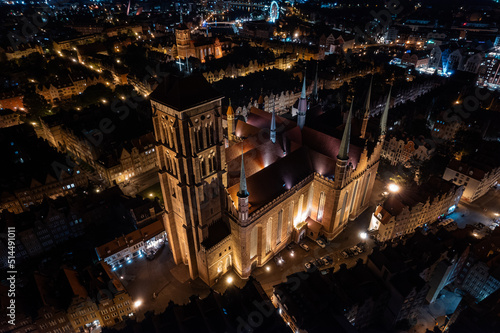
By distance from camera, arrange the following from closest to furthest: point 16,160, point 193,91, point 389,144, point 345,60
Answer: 1. point 193,91
2. point 16,160
3. point 389,144
4. point 345,60

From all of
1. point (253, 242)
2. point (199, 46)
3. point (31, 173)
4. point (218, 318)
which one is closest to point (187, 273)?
point (253, 242)

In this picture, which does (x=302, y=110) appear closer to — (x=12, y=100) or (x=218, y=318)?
(x=218, y=318)

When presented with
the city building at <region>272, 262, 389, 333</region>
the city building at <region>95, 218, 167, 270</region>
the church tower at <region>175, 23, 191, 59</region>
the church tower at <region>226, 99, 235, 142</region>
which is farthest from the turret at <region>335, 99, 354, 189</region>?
the church tower at <region>175, 23, 191, 59</region>

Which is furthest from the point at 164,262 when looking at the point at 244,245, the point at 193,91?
the point at 193,91

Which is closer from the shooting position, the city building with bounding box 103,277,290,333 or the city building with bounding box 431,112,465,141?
the city building with bounding box 103,277,290,333

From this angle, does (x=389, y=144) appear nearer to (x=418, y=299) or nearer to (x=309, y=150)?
(x=309, y=150)

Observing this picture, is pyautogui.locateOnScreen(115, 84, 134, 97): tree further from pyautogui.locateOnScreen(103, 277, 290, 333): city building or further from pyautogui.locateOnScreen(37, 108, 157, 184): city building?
pyautogui.locateOnScreen(103, 277, 290, 333): city building

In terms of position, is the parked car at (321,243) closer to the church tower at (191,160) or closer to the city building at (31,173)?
the church tower at (191,160)

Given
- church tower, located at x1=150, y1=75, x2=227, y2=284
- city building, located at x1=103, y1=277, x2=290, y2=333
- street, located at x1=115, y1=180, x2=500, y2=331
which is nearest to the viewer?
church tower, located at x1=150, y1=75, x2=227, y2=284
